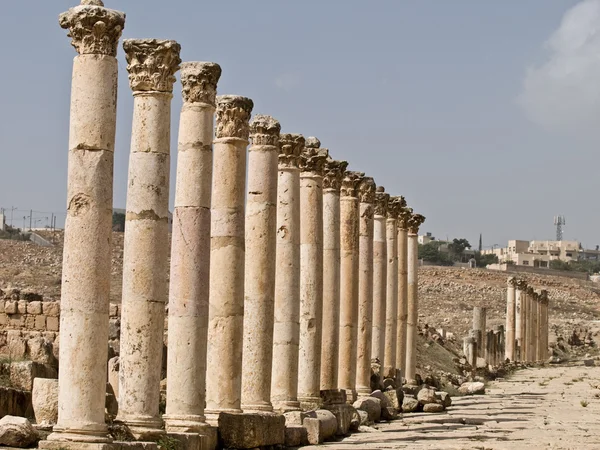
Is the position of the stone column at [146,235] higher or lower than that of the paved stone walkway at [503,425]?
higher

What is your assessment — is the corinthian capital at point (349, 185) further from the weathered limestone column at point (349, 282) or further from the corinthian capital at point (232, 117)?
the corinthian capital at point (232, 117)

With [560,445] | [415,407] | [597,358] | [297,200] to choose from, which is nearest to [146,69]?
[297,200]

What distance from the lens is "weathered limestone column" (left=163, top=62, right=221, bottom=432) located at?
19125mm

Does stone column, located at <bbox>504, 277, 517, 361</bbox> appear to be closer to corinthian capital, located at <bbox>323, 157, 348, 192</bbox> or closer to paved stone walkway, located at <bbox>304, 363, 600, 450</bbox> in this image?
paved stone walkway, located at <bbox>304, 363, 600, 450</bbox>

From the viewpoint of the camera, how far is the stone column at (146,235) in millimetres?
17828

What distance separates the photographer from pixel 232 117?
2142 centimetres

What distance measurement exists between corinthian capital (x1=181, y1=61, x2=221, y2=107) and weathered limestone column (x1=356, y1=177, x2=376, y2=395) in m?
11.6

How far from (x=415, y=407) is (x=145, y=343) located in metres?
15.6

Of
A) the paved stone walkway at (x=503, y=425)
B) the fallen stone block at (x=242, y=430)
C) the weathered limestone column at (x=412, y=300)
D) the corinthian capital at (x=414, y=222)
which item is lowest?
the paved stone walkway at (x=503, y=425)

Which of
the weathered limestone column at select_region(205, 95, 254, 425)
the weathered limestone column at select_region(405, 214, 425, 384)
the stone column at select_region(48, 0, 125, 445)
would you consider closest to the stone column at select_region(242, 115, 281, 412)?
the weathered limestone column at select_region(205, 95, 254, 425)

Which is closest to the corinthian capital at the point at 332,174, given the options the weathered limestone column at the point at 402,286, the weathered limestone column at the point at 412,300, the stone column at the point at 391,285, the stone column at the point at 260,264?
the stone column at the point at 260,264

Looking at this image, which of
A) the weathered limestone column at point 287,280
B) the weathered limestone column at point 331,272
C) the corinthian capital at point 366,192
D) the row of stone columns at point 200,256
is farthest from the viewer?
the corinthian capital at point 366,192

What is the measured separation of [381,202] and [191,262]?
54.6ft

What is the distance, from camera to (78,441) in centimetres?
1564
